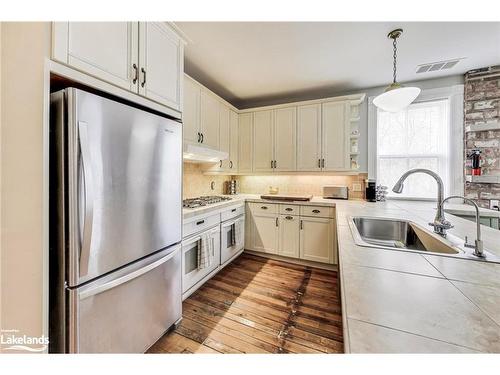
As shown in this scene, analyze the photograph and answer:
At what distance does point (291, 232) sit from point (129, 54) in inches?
100

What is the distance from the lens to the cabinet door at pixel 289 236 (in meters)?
2.82

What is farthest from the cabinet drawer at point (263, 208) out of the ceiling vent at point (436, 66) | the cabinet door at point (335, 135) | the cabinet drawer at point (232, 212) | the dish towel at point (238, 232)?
the ceiling vent at point (436, 66)

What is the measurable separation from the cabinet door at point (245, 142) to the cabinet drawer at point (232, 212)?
784mm

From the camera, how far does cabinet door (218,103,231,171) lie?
9.64 ft

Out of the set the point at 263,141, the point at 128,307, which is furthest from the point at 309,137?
the point at 128,307

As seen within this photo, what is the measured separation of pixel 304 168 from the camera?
315 centimetres

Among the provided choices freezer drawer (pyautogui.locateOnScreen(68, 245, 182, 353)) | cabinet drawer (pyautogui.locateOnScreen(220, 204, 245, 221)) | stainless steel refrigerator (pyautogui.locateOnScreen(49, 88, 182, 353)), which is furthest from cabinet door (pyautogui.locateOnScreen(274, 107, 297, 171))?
freezer drawer (pyautogui.locateOnScreen(68, 245, 182, 353))

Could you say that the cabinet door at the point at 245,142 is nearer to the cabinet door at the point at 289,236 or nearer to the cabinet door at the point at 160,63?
the cabinet door at the point at 289,236

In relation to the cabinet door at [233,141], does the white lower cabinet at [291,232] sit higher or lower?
lower

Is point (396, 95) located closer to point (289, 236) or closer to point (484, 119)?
point (484, 119)

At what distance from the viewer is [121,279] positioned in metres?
1.15

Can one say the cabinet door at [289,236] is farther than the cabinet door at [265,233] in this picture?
No
